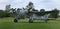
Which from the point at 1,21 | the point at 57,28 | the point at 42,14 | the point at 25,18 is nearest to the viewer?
the point at 57,28

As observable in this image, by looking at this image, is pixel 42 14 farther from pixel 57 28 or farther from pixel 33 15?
pixel 57 28

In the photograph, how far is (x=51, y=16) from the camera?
1101cm

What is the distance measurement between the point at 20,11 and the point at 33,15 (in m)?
1.26

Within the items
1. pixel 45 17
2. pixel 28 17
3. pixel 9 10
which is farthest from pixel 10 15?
pixel 45 17

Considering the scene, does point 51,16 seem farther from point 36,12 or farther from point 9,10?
point 9,10

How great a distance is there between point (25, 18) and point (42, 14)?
4.11 feet

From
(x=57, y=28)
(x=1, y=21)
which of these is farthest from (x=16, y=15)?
(x=57, y=28)

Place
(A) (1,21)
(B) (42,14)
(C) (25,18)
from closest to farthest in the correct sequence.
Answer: (A) (1,21), (C) (25,18), (B) (42,14)

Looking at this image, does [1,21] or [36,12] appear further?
[36,12]

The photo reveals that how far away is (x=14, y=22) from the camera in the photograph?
34.0 ft

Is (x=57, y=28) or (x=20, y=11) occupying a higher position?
(x=20, y=11)

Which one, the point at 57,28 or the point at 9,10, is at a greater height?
the point at 9,10

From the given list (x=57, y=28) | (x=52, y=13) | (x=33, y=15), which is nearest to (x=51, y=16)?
(x=52, y=13)

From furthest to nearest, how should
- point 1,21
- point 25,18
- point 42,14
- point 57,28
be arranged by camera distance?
point 42,14 → point 25,18 → point 1,21 → point 57,28
